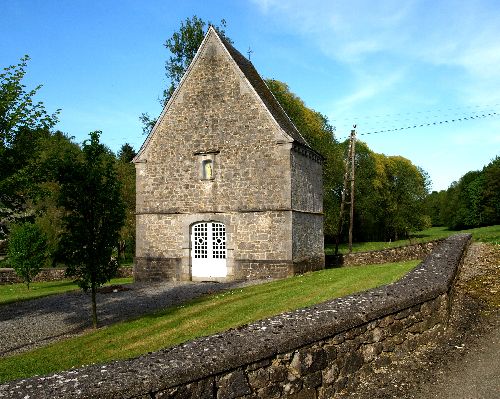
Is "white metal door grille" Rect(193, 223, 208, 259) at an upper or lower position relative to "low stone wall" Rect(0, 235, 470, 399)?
upper

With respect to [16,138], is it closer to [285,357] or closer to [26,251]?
[285,357]

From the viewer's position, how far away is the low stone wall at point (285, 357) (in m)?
3.89

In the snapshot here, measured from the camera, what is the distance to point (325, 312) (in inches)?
240

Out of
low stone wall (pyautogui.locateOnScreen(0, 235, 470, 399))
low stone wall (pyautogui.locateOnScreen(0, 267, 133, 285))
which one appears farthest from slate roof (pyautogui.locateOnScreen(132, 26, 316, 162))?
low stone wall (pyautogui.locateOnScreen(0, 235, 470, 399))

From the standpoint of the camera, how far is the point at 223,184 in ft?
74.5

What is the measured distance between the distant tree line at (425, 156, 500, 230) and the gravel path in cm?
5814

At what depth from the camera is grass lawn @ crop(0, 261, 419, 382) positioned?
1030 centimetres

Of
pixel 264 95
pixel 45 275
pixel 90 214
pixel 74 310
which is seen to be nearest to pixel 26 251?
pixel 45 275

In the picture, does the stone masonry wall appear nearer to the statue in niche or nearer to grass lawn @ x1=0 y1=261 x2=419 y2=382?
the statue in niche

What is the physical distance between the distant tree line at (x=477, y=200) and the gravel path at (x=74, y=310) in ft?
191

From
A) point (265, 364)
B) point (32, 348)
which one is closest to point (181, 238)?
point (32, 348)

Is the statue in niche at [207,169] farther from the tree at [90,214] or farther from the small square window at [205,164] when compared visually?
the tree at [90,214]

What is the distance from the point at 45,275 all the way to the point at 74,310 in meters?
16.4

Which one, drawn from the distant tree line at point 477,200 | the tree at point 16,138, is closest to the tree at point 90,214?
the tree at point 16,138
